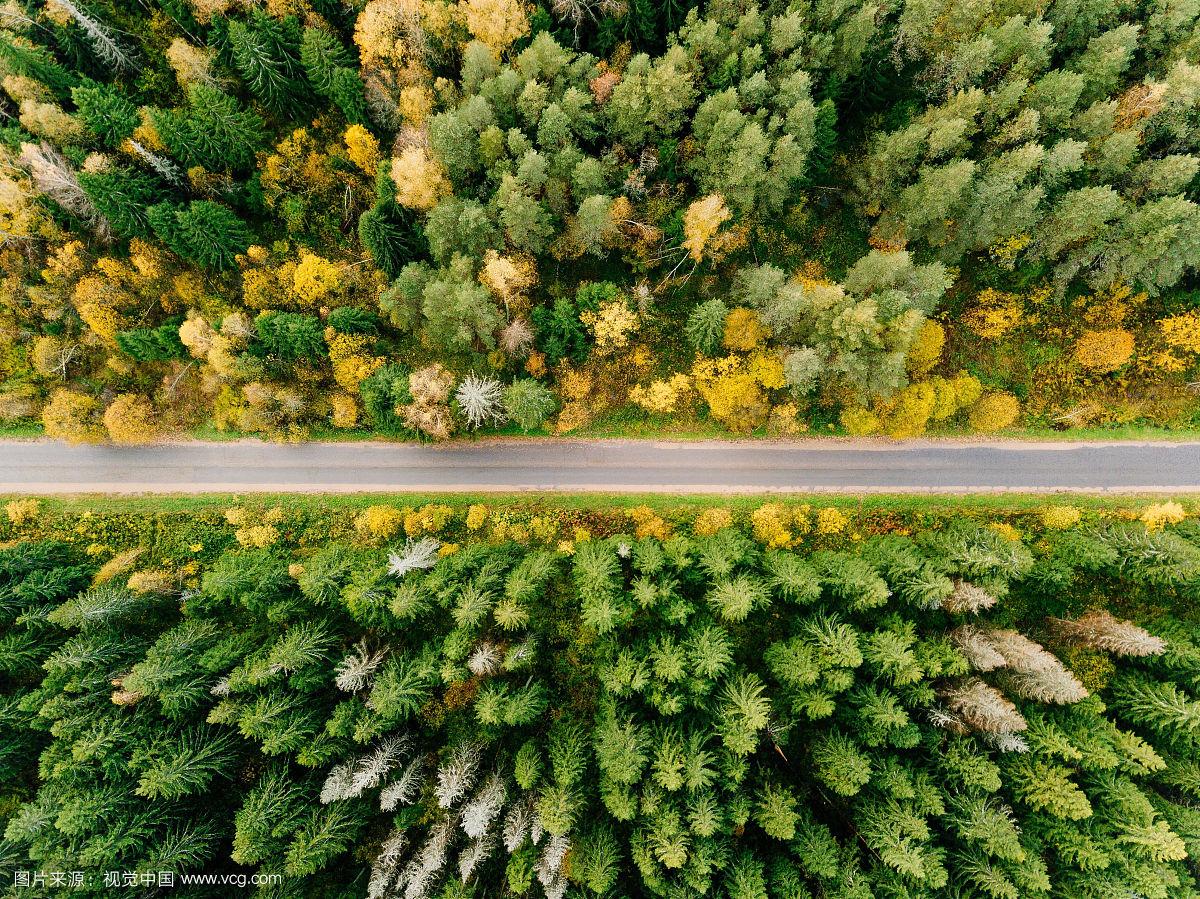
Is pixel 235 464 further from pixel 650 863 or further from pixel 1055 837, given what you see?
pixel 1055 837

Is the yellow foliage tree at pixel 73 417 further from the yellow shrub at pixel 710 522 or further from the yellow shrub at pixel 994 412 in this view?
the yellow shrub at pixel 994 412

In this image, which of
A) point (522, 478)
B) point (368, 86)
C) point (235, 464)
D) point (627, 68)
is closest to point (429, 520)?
point (522, 478)

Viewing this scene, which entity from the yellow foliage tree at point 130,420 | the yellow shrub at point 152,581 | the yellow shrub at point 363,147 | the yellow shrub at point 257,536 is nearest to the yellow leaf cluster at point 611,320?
the yellow shrub at point 363,147

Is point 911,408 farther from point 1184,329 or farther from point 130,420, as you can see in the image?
point 130,420

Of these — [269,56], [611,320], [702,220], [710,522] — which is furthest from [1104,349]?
[269,56]

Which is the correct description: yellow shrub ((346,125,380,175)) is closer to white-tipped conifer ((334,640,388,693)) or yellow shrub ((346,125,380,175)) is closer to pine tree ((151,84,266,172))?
pine tree ((151,84,266,172))
